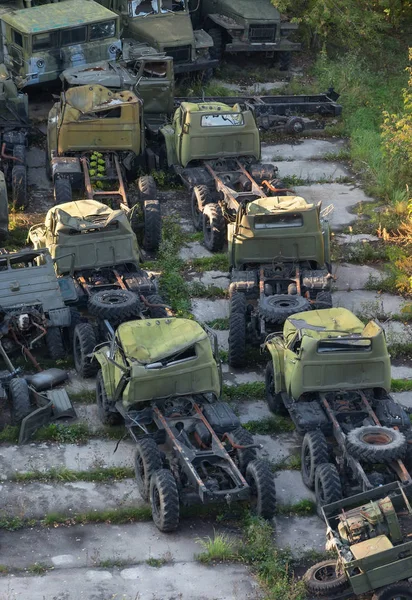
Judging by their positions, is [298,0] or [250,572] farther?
[298,0]

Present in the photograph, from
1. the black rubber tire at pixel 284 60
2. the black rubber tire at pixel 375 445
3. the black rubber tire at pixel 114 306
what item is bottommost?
the black rubber tire at pixel 284 60

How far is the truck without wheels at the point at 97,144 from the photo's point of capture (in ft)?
78.1

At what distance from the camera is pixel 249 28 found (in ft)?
99.4

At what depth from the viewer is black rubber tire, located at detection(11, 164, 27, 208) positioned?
24.1 meters

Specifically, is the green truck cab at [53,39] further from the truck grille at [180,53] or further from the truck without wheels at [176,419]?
the truck without wheels at [176,419]

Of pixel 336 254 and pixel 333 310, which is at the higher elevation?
pixel 333 310

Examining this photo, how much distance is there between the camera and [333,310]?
18.3 m

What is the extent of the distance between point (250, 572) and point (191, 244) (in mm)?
9390

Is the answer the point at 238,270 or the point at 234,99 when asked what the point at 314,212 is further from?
the point at 234,99

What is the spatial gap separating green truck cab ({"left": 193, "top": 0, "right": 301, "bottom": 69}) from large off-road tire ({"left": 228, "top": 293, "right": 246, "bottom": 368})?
40.7ft

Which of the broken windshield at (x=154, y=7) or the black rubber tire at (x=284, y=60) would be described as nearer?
the broken windshield at (x=154, y=7)

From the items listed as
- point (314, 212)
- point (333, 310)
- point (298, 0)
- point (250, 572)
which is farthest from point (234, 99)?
point (250, 572)

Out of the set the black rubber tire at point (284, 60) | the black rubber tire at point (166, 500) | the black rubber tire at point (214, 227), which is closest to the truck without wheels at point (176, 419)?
the black rubber tire at point (166, 500)

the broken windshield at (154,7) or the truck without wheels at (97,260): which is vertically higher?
the broken windshield at (154,7)
